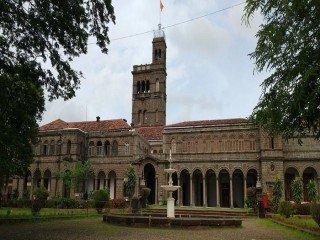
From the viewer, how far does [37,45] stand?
13.8 metres

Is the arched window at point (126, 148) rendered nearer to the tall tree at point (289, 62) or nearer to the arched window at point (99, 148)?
the arched window at point (99, 148)

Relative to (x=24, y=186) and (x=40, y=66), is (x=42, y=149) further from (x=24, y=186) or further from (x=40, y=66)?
(x=40, y=66)

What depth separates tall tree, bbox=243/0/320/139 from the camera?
10.0 meters

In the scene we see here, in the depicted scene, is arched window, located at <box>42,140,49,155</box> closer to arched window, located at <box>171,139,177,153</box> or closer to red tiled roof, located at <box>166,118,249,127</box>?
arched window, located at <box>171,139,177,153</box>

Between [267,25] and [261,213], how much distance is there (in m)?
18.7

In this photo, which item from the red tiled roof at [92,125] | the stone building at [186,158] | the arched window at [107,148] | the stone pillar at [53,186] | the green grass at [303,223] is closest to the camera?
the green grass at [303,223]

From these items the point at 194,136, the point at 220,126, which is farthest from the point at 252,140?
the point at 194,136

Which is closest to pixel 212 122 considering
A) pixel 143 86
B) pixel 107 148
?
pixel 107 148

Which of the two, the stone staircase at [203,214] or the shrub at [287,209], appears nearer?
the shrub at [287,209]

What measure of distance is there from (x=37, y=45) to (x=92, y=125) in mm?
37620

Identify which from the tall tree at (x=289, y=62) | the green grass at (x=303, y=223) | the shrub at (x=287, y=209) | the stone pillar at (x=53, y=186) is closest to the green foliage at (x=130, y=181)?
the stone pillar at (x=53, y=186)

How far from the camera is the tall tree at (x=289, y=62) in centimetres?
1001

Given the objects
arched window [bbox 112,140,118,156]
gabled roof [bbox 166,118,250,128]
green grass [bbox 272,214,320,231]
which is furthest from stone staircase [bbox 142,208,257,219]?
arched window [bbox 112,140,118,156]

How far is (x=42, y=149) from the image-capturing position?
48.6 meters
